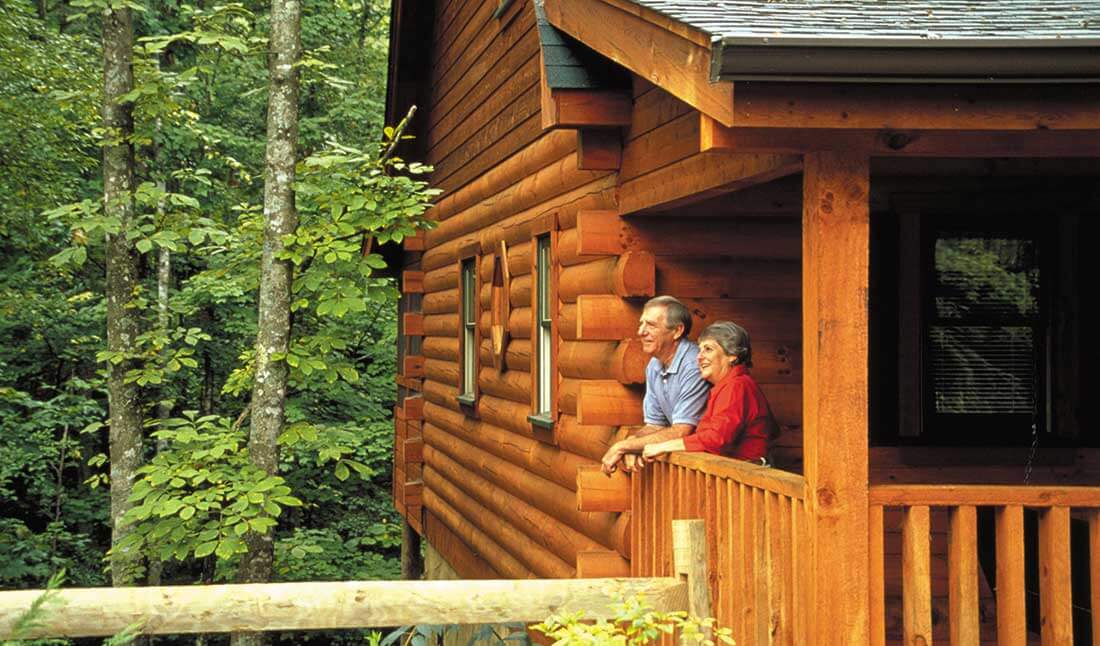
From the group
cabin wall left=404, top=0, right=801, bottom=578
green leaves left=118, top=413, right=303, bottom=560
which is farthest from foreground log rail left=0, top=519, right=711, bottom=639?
green leaves left=118, top=413, right=303, bottom=560

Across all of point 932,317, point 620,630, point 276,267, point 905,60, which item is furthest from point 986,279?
point 276,267

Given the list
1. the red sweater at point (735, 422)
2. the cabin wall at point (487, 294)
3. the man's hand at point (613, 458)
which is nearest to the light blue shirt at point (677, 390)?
the red sweater at point (735, 422)

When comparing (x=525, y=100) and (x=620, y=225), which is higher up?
(x=525, y=100)

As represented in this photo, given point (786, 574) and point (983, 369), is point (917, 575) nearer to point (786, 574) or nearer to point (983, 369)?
point (786, 574)

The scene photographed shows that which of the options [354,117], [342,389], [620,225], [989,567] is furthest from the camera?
[354,117]

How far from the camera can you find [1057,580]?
5.27 meters

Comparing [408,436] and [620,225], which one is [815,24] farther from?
[408,436]

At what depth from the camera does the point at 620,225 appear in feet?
28.6

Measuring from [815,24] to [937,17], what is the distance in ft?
1.86

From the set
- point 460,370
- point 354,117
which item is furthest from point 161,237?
point 354,117

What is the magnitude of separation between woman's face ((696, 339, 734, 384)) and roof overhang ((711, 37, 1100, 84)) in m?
2.44

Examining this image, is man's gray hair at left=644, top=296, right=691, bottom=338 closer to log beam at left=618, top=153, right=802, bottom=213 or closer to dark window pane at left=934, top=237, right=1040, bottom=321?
log beam at left=618, top=153, right=802, bottom=213

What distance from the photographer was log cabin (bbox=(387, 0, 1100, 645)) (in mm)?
5238

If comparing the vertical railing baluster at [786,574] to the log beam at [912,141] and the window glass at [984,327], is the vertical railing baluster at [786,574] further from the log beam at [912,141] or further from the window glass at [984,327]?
the window glass at [984,327]
